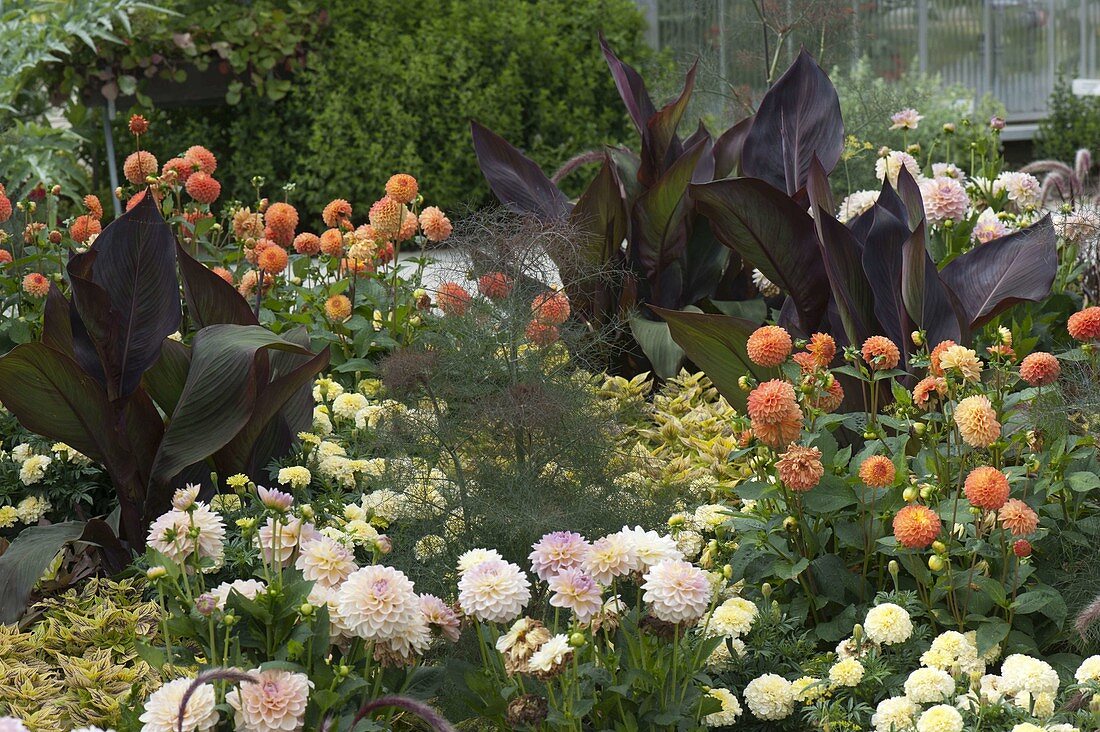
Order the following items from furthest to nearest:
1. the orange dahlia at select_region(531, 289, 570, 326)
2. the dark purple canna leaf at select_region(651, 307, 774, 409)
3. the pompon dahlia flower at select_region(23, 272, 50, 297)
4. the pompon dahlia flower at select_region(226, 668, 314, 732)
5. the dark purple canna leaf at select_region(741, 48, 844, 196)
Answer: the dark purple canna leaf at select_region(741, 48, 844, 196)
the pompon dahlia flower at select_region(23, 272, 50, 297)
the dark purple canna leaf at select_region(651, 307, 774, 409)
the orange dahlia at select_region(531, 289, 570, 326)
the pompon dahlia flower at select_region(226, 668, 314, 732)

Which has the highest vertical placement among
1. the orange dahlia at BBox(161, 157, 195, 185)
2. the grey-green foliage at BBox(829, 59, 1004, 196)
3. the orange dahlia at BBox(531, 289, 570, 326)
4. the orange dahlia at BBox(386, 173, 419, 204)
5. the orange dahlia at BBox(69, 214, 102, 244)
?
the orange dahlia at BBox(161, 157, 195, 185)

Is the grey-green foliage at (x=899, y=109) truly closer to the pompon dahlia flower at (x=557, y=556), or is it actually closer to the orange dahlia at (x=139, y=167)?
the orange dahlia at (x=139, y=167)

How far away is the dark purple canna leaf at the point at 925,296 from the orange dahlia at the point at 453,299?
3.14 ft

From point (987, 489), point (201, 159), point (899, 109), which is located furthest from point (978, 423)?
point (899, 109)

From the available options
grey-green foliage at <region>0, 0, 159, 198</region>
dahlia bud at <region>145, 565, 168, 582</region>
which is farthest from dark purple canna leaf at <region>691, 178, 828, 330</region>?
grey-green foliage at <region>0, 0, 159, 198</region>

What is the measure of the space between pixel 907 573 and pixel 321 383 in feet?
5.04

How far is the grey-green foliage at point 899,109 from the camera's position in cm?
444

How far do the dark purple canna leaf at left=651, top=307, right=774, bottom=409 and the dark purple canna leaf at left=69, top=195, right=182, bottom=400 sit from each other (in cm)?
107

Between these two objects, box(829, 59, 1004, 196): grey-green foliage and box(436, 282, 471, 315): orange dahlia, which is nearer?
box(436, 282, 471, 315): orange dahlia

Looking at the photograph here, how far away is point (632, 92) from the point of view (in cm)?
378

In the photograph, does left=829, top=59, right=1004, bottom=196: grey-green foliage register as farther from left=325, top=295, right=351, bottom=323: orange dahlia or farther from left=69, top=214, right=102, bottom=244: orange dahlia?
left=69, top=214, right=102, bottom=244: orange dahlia

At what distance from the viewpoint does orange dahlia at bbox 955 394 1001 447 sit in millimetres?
1812

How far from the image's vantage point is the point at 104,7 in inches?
249

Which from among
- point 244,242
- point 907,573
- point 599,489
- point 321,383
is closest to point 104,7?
point 244,242
